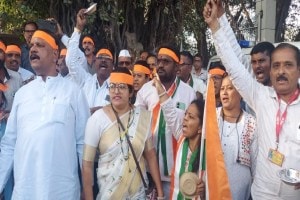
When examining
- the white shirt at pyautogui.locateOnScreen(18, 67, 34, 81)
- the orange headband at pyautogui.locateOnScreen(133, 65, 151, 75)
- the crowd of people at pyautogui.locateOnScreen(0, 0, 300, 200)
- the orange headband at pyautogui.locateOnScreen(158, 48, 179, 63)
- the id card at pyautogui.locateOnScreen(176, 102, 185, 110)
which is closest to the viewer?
the crowd of people at pyautogui.locateOnScreen(0, 0, 300, 200)

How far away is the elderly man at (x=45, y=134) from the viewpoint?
3479 millimetres

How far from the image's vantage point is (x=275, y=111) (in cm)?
322

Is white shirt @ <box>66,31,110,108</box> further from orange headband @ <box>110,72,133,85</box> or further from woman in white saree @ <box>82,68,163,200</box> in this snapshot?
woman in white saree @ <box>82,68,163,200</box>

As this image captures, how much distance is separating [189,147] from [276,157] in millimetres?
930

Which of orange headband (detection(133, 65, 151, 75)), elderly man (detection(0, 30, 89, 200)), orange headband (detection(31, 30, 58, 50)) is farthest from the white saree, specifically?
orange headband (detection(133, 65, 151, 75))

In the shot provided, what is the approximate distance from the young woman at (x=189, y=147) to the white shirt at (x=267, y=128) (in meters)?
0.56

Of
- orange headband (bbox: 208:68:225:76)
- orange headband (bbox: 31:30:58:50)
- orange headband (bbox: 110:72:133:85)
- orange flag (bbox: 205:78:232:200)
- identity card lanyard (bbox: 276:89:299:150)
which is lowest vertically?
orange flag (bbox: 205:78:232:200)

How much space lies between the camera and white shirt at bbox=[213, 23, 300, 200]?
308 centimetres

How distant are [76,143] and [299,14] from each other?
17.4 metres

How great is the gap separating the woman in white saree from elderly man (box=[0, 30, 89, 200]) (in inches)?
3.9

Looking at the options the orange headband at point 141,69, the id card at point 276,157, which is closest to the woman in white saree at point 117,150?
the id card at point 276,157

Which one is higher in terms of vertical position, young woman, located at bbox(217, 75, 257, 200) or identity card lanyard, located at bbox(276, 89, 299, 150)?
identity card lanyard, located at bbox(276, 89, 299, 150)

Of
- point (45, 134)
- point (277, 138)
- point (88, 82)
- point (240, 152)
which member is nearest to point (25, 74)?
point (88, 82)

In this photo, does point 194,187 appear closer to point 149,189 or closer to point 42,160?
point 149,189
